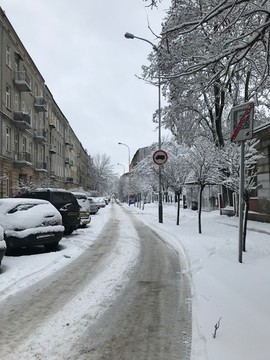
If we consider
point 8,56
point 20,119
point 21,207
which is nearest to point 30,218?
point 21,207

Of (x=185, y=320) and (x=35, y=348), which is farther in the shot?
(x=185, y=320)

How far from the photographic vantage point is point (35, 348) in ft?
13.4

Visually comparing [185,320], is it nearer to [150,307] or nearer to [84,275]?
[150,307]

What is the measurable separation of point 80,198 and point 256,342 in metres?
17.5

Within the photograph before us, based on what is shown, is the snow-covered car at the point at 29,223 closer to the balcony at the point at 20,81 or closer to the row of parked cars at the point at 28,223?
the row of parked cars at the point at 28,223

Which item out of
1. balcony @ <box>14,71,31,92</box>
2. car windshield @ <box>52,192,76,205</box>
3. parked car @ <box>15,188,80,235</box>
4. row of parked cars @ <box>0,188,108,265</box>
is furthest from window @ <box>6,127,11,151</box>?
row of parked cars @ <box>0,188,108,265</box>

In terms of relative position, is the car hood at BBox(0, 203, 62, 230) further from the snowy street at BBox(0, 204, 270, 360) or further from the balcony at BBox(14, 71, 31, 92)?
the balcony at BBox(14, 71, 31, 92)

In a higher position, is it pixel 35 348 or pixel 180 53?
pixel 180 53

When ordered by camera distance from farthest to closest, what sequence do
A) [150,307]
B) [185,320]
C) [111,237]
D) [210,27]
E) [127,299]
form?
[111,237], [210,27], [127,299], [150,307], [185,320]

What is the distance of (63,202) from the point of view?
1535cm

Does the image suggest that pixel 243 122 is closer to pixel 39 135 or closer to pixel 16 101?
pixel 16 101

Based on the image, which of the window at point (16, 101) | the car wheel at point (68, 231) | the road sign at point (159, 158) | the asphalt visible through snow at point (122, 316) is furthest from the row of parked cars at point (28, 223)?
the window at point (16, 101)

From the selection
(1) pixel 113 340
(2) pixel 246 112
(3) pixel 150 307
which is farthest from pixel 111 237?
(1) pixel 113 340

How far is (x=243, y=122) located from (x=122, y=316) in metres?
4.91
